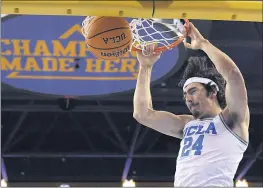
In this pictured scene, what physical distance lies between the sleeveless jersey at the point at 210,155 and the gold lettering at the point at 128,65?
369cm

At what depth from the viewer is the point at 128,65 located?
725 centimetres

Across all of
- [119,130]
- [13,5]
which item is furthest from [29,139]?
[13,5]

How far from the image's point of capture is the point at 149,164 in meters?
10.8

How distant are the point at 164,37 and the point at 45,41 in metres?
3.42

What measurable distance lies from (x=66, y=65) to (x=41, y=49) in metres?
0.35

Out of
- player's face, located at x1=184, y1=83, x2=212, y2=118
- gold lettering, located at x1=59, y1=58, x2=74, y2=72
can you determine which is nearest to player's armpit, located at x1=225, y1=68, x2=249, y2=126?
player's face, located at x1=184, y1=83, x2=212, y2=118

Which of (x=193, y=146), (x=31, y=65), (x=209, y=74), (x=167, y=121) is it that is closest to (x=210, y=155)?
(x=193, y=146)

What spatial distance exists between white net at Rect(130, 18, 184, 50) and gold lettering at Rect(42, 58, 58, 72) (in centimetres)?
347

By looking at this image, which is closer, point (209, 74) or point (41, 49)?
point (209, 74)

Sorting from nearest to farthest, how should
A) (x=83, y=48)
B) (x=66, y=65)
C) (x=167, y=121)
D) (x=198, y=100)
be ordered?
(x=198, y=100), (x=167, y=121), (x=83, y=48), (x=66, y=65)

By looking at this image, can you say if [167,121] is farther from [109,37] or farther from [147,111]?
[109,37]

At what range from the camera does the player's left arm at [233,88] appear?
3.39 m

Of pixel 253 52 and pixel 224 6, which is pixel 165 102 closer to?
pixel 253 52

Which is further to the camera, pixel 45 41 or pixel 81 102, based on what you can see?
pixel 81 102
